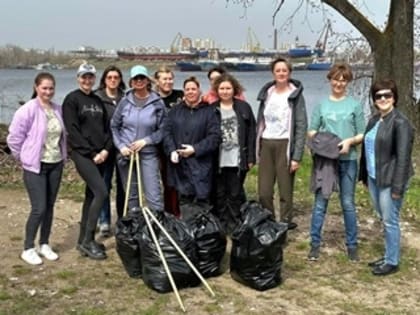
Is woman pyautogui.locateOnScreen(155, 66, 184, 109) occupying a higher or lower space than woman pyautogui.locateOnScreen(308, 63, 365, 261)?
higher

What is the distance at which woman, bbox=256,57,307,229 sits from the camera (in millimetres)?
5586

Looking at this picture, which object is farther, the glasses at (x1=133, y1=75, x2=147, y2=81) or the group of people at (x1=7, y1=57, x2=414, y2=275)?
the glasses at (x1=133, y1=75, x2=147, y2=81)

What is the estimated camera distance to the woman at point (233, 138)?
5.65 m

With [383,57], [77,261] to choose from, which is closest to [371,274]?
[77,261]

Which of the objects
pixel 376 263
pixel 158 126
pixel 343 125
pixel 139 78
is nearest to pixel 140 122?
pixel 158 126

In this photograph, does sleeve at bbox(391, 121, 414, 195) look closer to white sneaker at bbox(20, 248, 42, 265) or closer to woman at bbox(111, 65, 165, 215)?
woman at bbox(111, 65, 165, 215)

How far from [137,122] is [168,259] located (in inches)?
52.9

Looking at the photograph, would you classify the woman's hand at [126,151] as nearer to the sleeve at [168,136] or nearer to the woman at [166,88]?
the sleeve at [168,136]

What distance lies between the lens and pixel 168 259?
473 cm

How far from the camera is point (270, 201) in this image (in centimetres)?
Result: 592

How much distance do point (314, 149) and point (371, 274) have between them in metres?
1.12

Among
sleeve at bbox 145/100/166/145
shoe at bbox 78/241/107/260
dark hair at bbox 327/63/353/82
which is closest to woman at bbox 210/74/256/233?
sleeve at bbox 145/100/166/145

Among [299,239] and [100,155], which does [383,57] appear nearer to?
[299,239]

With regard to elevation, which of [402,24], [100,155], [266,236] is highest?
[402,24]
